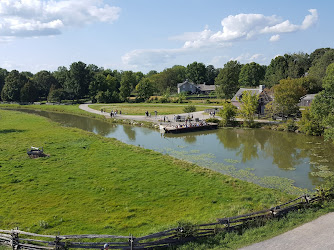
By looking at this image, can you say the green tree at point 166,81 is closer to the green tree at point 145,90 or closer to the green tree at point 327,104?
the green tree at point 145,90

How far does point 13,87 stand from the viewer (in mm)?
100812

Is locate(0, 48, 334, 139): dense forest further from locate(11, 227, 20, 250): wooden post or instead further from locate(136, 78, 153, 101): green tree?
locate(11, 227, 20, 250): wooden post

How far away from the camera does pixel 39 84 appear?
111 m

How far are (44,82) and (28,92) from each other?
13.8 metres

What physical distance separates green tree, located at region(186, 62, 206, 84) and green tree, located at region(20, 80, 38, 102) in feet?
231

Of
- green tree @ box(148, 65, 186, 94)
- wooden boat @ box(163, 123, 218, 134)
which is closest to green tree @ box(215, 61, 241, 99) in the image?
wooden boat @ box(163, 123, 218, 134)

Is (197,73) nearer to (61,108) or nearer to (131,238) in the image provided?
(61,108)

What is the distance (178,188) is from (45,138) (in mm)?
23448

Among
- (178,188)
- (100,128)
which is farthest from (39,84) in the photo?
(178,188)

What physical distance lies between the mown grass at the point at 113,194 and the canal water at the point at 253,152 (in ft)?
10.6

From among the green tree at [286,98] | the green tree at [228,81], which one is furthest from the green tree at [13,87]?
the green tree at [286,98]

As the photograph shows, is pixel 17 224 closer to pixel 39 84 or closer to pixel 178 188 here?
pixel 178 188

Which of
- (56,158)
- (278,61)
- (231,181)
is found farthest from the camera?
(278,61)

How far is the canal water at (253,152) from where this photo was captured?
2312 centimetres
